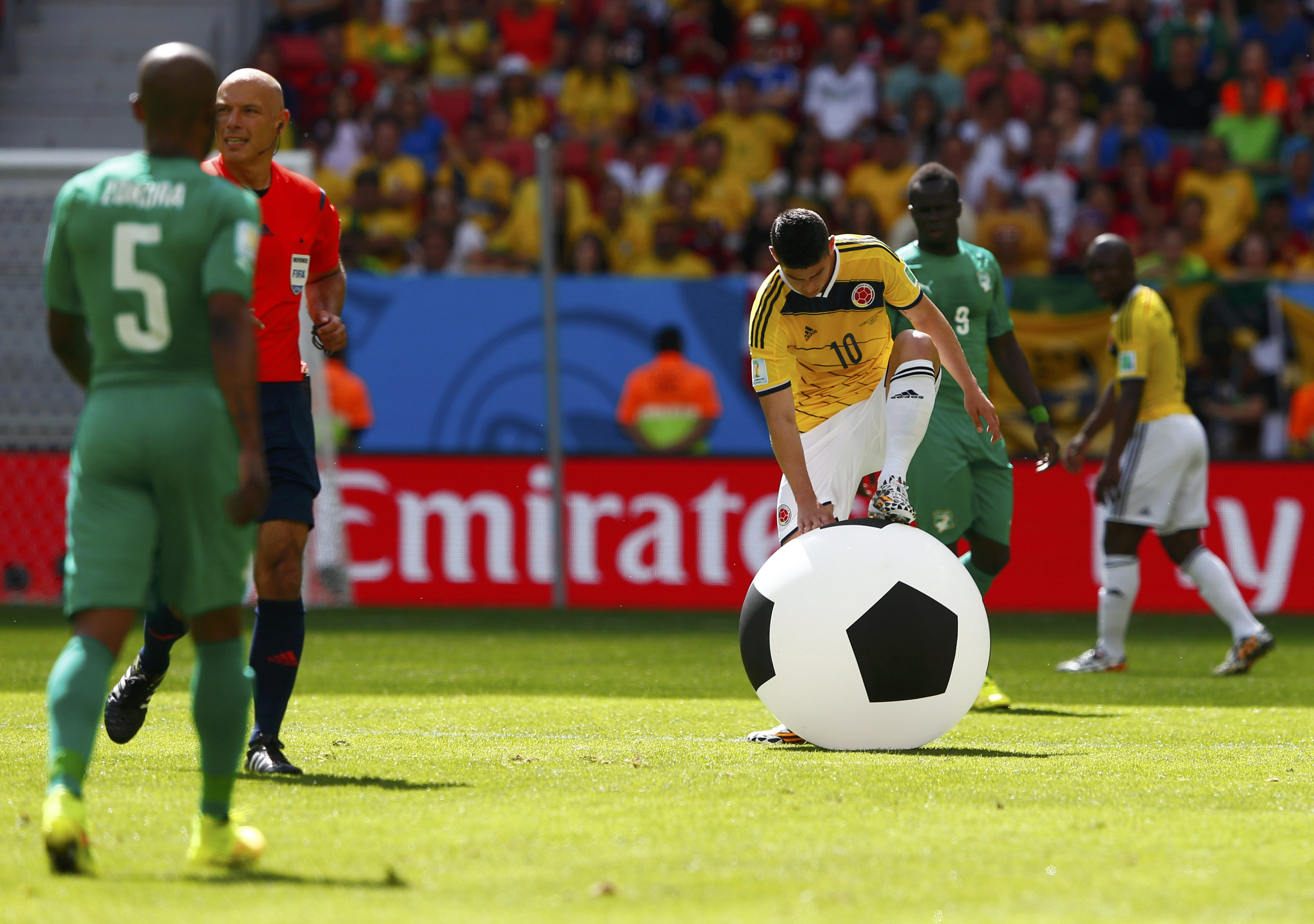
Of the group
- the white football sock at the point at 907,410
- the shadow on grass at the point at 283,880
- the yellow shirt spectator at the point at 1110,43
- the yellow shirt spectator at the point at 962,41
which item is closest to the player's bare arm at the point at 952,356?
the white football sock at the point at 907,410

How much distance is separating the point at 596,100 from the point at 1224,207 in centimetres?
648

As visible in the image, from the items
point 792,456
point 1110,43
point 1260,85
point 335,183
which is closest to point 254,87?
point 792,456

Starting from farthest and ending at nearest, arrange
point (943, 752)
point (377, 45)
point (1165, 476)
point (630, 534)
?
1. point (377, 45)
2. point (630, 534)
3. point (1165, 476)
4. point (943, 752)

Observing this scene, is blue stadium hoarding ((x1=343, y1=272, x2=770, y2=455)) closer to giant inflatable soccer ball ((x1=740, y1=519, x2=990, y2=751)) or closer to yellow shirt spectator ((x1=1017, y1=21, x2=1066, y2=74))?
yellow shirt spectator ((x1=1017, y1=21, x2=1066, y2=74))

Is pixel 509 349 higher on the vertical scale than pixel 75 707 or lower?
higher

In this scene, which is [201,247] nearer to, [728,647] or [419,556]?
[728,647]

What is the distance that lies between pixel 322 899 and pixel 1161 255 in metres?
13.0

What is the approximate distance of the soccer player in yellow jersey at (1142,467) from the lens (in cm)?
980

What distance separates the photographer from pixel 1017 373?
8.59 meters

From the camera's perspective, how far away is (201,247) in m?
4.26

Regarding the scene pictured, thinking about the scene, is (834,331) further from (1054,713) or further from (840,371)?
(1054,713)

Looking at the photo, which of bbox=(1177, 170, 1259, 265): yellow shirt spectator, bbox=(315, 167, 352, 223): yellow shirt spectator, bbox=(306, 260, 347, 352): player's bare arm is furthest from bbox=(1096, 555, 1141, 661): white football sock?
bbox=(315, 167, 352, 223): yellow shirt spectator

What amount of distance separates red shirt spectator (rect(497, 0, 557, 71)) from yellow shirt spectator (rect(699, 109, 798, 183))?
2597 mm

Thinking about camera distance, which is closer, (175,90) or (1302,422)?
(175,90)
